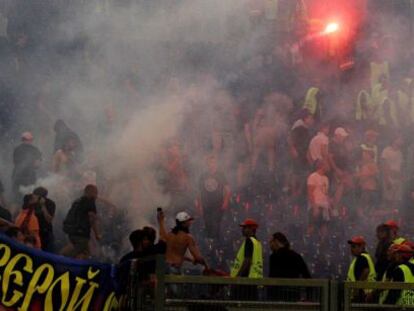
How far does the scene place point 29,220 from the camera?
14242 millimetres

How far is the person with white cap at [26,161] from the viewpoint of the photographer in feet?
49.6

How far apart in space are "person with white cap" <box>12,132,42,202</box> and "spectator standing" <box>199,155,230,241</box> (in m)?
2.60

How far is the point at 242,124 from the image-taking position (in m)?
16.9

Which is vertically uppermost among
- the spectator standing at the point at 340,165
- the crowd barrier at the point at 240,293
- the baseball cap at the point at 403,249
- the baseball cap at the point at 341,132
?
the baseball cap at the point at 341,132

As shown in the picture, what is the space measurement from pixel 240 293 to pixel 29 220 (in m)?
8.84

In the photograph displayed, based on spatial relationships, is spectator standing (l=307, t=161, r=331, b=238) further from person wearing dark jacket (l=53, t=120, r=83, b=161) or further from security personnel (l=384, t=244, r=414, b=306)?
security personnel (l=384, t=244, r=414, b=306)

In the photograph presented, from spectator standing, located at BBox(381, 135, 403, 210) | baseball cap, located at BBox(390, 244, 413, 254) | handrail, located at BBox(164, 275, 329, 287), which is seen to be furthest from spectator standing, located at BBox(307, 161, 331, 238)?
handrail, located at BBox(164, 275, 329, 287)

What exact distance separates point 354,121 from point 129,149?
391 centimetres

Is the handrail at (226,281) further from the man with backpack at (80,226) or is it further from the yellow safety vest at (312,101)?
the yellow safety vest at (312,101)

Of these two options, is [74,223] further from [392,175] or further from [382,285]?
[382,285]

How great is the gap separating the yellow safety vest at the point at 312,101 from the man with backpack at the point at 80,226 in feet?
13.8

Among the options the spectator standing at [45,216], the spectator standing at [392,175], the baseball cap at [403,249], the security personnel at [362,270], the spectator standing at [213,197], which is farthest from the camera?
the spectator standing at [392,175]

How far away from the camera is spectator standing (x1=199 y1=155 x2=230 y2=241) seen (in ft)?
52.3

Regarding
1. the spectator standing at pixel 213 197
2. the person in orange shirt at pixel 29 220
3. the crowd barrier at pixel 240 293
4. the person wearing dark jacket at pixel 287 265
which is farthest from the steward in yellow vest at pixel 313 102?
the crowd barrier at pixel 240 293
